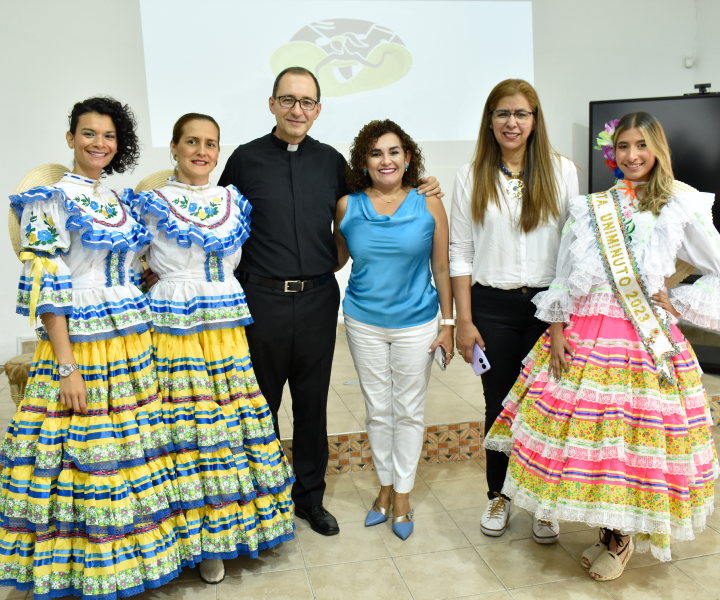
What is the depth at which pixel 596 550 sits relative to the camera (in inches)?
75.4

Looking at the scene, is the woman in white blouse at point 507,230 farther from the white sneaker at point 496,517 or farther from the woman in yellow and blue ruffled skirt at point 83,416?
the woman in yellow and blue ruffled skirt at point 83,416

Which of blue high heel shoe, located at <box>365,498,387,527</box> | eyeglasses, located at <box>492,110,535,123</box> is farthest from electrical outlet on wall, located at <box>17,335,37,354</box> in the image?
eyeglasses, located at <box>492,110,535,123</box>

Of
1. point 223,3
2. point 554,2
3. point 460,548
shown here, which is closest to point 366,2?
point 223,3

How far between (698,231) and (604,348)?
1.42 ft

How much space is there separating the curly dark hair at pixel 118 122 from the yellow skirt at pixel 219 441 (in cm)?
57

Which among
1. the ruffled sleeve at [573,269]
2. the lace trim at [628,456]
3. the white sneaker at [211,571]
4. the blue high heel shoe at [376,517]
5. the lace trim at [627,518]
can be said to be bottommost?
the blue high heel shoe at [376,517]

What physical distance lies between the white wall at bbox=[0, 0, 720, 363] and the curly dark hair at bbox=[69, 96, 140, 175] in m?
2.83

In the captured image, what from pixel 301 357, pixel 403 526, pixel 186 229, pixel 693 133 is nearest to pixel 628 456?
pixel 403 526

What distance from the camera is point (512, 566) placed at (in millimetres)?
1925

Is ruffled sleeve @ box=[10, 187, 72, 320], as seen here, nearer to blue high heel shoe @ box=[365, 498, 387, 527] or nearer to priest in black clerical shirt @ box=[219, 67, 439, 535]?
priest in black clerical shirt @ box=[219, 67, 439, 535]

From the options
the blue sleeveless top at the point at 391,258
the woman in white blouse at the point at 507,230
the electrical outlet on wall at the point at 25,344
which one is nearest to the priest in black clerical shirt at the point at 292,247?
the blue sleeveless top at the point at 391,258

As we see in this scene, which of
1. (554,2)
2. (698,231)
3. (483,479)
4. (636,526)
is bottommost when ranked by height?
(483,479)

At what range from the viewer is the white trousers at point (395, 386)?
6.63 feet

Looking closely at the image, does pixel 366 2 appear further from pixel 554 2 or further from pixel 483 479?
pixel 483 479
